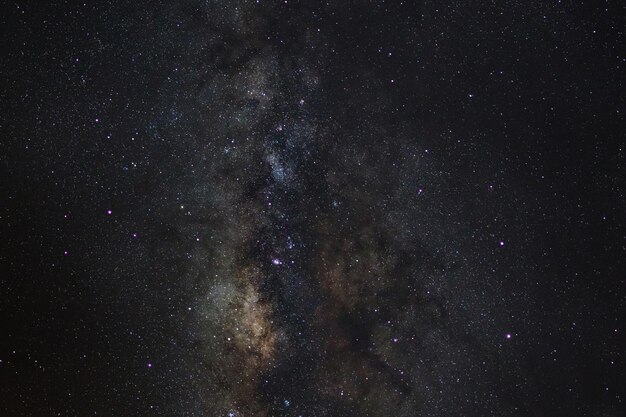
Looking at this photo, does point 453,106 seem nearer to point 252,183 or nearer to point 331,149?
point 331,149

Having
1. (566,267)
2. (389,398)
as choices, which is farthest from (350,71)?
(389,398)

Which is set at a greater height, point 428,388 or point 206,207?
point 206,207

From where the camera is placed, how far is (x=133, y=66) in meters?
4.45

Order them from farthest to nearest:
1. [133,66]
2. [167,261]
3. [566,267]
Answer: [566,267] < [167,261] < [133,66]

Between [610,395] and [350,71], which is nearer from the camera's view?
[350,71]

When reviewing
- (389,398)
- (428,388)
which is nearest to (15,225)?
(389,398)

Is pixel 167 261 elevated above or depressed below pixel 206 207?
below

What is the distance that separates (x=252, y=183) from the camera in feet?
15.4

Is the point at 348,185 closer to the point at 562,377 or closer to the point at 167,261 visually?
the point at 167,261

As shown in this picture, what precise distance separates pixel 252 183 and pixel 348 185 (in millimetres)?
1135

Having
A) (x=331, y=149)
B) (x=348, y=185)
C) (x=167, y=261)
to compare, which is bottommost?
(x=167, y=261)

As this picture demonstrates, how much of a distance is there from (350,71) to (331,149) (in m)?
0.91

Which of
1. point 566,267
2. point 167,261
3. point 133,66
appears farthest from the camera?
point 566,267

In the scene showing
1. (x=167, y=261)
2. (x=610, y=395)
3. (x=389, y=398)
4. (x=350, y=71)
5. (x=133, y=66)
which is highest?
(x=133, y=66)
